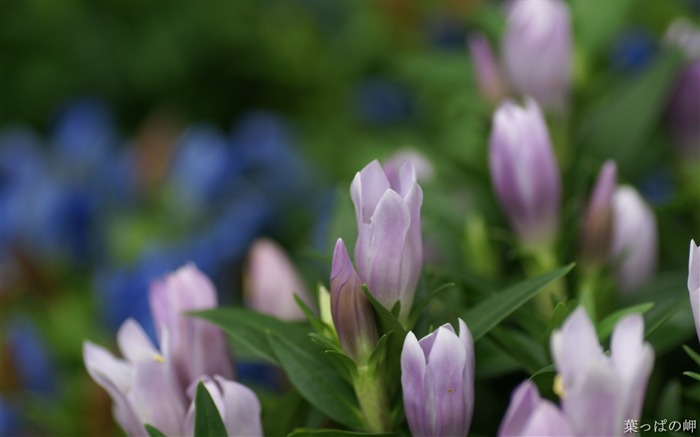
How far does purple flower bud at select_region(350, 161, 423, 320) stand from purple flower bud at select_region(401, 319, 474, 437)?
47mm

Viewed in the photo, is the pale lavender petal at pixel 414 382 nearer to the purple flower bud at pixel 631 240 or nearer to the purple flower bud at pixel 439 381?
the purple flower bud at pixel 439 381

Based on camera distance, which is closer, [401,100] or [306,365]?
[306,365]

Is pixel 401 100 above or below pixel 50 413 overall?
above

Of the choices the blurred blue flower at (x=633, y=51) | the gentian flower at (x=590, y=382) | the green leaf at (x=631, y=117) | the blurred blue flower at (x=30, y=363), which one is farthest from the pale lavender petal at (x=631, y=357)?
the blurred blue flower at (x=30, y=363)

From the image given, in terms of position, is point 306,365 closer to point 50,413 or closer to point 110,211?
point 50,413

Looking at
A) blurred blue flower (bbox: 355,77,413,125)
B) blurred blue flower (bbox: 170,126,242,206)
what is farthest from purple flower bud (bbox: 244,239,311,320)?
blurred blue flower (bbox: 355,77,413,125)

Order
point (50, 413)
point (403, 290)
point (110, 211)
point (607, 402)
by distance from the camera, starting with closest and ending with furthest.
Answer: point (607, 402) < point (403, 290) < point (50, 413) < point (110, 211)

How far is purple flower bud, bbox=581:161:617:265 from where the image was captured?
0.61 meters

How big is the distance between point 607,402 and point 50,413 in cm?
68

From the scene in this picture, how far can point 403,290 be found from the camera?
0.51 metres

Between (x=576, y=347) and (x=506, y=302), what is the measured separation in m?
0.11

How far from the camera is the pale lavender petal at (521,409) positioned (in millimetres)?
420

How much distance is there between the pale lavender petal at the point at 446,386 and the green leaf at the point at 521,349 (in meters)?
0.07

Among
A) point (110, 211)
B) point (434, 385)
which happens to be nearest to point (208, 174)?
point (110, 211)
